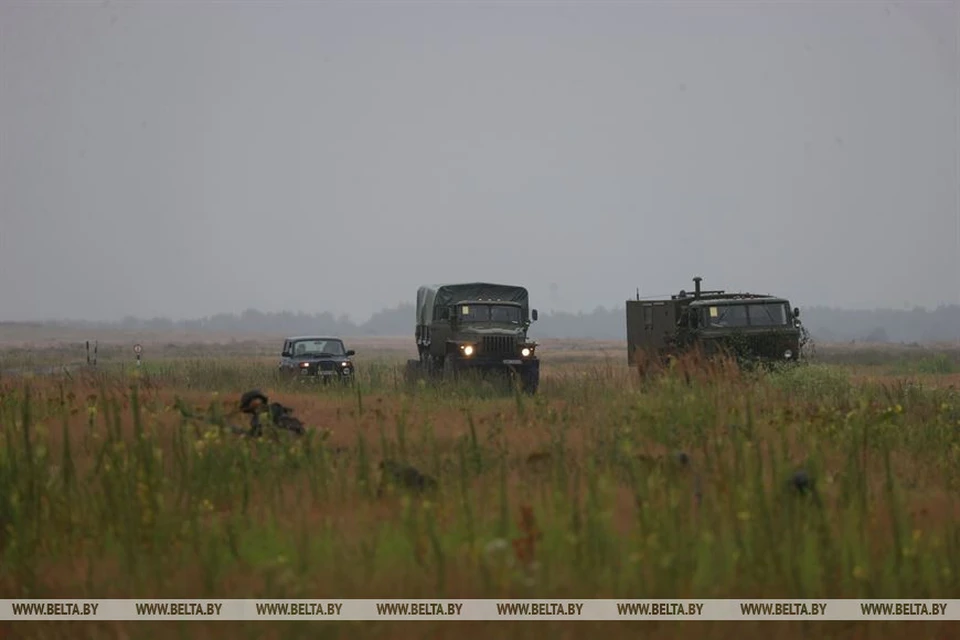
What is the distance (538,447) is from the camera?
12.2 metres

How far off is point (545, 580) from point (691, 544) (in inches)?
42.4

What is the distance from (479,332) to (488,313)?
4.00ft

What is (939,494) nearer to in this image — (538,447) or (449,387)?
(538,447)

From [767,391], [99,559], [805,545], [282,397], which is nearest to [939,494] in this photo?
[805,545]

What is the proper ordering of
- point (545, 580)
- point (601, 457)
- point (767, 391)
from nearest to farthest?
point (545, 580), point (601, 457), point (767, 391)

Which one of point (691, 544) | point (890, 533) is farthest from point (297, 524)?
point (890, 533)

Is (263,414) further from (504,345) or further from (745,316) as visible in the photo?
(745,316)

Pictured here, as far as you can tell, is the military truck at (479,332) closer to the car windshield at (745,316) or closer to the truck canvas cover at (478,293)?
the truck canvas cover at (478,293)

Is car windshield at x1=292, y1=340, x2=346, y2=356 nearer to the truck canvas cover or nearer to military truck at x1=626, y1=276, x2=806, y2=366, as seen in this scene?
the truck canvas cover

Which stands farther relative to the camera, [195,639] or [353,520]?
[353,520]

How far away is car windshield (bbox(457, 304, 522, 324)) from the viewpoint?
28.9 meters

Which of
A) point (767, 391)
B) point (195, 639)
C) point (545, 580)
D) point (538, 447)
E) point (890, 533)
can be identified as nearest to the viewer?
point (195, 639)

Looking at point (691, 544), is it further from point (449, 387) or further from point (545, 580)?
point (449, 387)

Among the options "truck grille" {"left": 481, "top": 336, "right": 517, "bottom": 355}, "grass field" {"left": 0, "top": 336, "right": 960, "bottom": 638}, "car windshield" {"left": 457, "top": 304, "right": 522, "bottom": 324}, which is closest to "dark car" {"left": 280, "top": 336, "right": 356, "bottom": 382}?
"car windshield" {"left": 457, "top": 304, "right": 522, "bottom": 324}
